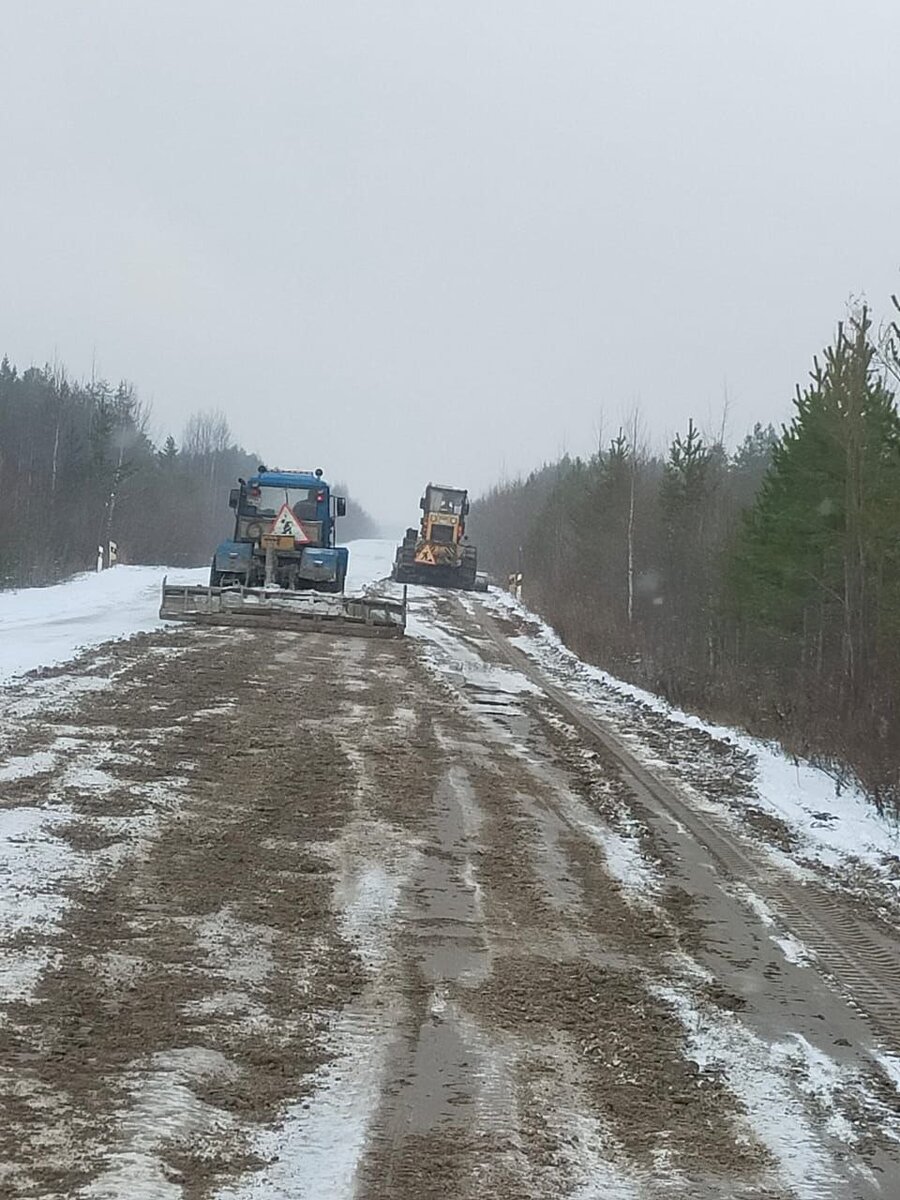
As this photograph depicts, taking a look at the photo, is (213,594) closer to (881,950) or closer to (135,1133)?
(881,950)

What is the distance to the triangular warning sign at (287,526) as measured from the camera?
2330 cm

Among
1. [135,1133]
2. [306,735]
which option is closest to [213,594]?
[306,735]

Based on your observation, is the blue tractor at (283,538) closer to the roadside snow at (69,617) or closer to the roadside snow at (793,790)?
the roadside snow at (69,617)

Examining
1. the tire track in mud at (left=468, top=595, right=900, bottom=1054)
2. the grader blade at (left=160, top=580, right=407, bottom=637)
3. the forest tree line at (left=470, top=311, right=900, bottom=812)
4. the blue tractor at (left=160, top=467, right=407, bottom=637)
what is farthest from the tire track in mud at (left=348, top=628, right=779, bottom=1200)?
the blue tractor at (left=160, top=467, right=407, bottom=637)

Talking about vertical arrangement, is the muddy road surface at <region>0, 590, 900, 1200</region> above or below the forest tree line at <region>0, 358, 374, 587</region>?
below

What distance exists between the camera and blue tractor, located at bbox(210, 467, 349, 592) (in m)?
23.5

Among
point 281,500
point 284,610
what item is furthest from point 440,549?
point 284,610

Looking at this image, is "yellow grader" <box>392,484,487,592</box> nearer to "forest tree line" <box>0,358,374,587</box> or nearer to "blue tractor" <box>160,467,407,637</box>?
"forest tree line" <box>0,358,374,587</box>

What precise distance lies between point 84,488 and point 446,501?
18.9 meters

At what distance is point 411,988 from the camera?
4.97m

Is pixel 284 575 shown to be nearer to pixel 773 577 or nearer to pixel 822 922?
pixel 773 577

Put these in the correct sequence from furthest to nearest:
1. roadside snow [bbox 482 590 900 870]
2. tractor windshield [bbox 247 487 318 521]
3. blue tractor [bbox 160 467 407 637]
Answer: tractor windshield [bbox 247 487 318 521] → blue tractor [bbox 160 467 407 637] → roadside snow [bbox 482 590 900 870]

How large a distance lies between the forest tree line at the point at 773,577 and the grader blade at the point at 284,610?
4209 millimetres

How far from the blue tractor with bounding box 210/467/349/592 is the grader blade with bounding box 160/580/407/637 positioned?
5.23 feet
